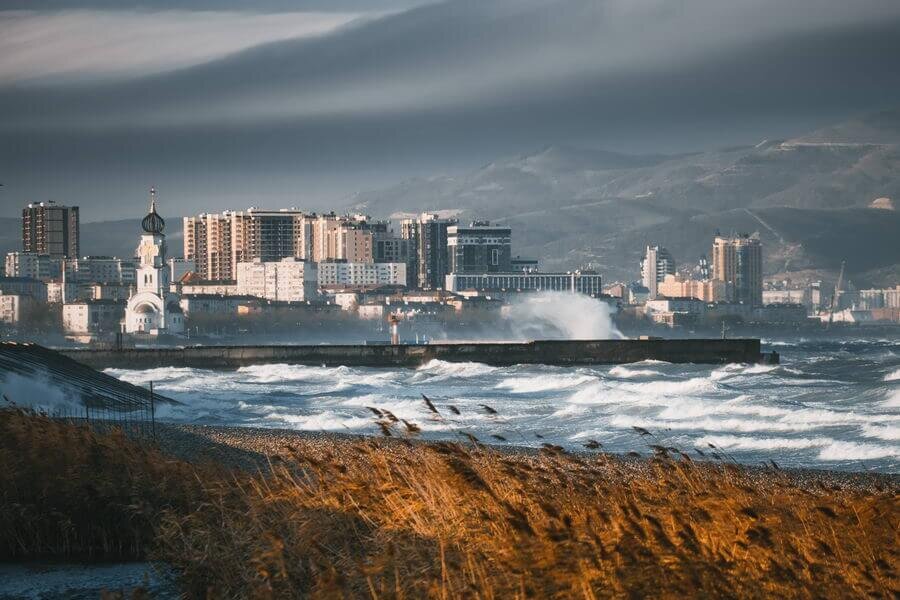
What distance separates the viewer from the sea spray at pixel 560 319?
18188 centimetres

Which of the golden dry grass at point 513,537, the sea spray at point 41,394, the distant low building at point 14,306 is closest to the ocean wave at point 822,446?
the sea spray at point 41,394

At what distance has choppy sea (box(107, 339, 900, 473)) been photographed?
26.2m

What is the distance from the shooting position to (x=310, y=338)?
182m

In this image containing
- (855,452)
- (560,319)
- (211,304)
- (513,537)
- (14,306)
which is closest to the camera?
(513,537)

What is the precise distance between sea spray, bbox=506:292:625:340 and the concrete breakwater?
320 ft

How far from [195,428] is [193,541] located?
1931 centimetres

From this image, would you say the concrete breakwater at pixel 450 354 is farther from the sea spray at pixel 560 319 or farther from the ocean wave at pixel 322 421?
the sea spray at pixel 560 319

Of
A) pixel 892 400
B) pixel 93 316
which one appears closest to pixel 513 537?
pixel 892 400

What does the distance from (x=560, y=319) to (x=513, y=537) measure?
590 ft

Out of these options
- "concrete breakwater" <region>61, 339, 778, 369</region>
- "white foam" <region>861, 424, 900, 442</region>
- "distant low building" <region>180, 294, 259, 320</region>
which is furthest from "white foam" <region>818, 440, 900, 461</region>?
"distant low building" <region>180, 294, 259, 320</region>

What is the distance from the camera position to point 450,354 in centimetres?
8038

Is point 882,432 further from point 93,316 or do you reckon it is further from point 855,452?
point 93,316

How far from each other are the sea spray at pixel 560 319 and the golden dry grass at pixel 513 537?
167m

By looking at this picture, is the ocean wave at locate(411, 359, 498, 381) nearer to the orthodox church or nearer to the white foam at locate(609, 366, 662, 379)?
the white foam at locate(609, 366, 662, 379)
